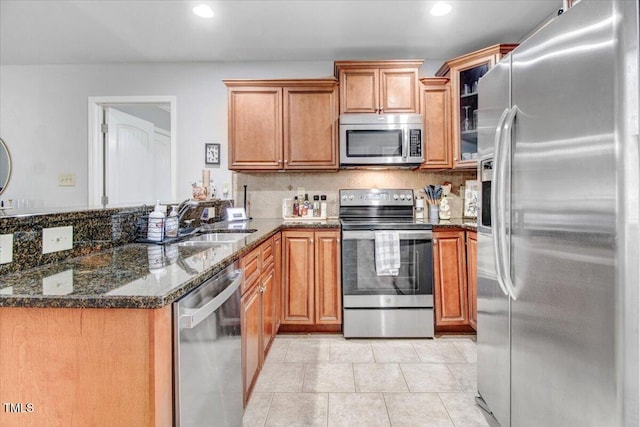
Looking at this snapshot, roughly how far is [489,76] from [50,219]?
196 centimetres

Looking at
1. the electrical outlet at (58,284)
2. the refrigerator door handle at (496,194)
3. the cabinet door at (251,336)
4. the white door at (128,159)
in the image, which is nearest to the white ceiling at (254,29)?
the white door at (128,159)

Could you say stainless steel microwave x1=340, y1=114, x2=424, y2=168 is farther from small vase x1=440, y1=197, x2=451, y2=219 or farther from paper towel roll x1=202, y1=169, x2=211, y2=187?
paper towel roll x1=202, y1=169, x2=211, y2=187

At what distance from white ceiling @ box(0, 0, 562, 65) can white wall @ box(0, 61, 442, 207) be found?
0.44 ft

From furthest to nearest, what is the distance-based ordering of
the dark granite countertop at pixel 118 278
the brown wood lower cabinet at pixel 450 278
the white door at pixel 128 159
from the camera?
the white door at pixel 128 159 → the brown wood lower cabinet at pixel 450 278 → the dark granite countertop at pixel 118 278

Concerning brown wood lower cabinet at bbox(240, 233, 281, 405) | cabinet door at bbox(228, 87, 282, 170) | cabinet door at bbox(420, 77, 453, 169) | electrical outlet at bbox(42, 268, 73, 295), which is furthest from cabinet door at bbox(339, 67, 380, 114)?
electrical outlet at bbox(42, 268, 73, 295)

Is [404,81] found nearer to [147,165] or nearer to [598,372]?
[598,372]

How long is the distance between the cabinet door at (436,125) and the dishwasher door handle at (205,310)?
2.34 metres

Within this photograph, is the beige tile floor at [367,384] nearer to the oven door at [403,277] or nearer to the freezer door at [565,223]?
the oven door at [403,277]

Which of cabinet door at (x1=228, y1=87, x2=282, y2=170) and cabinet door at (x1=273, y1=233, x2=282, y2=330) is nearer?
cabinet door at (x1=273, y1=233, x2=282, y2=330)

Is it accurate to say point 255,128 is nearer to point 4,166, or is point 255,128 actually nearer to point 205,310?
point 205,310

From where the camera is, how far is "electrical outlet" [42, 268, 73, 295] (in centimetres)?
87

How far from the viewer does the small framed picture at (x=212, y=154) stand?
3531mm

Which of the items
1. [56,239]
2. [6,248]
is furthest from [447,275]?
[6,248]

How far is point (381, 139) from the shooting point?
3086 mm
